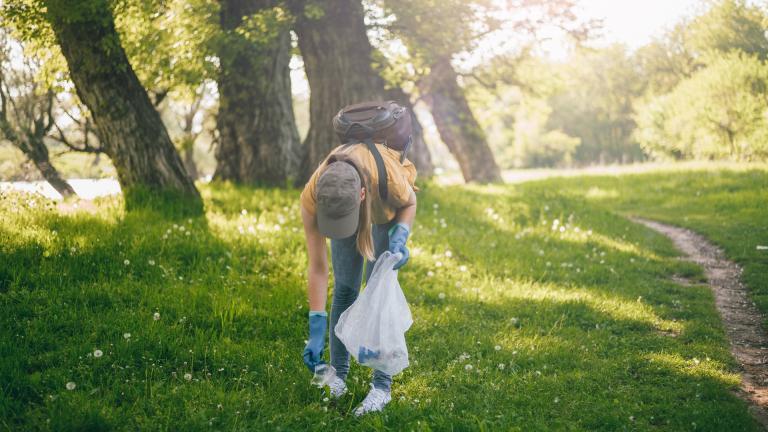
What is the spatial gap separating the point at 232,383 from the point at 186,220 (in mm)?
3949

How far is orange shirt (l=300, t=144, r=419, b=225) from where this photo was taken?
343 centimetres

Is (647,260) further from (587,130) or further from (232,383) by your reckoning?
(587,130)

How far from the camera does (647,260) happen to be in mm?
8188

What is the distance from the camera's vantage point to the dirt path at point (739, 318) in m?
4.26

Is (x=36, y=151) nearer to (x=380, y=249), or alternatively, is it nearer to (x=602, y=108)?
(x=380, y=249)

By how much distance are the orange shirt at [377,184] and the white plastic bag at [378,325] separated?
1.06ft

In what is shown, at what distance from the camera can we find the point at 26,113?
46.9 feet

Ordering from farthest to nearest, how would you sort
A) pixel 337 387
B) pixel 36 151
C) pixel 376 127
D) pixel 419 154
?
pixel 419 154
pixel 36 151
pixel 337 387
pixel 376 127

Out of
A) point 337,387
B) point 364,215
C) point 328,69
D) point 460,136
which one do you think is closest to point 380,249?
point 364,215

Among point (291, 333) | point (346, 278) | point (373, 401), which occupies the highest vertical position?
point (346, 278)

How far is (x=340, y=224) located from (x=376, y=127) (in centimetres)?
73

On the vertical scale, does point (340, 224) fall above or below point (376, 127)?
below

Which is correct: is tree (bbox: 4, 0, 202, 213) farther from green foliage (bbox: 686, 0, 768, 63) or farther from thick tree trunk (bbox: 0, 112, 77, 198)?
green foliage (bbox: 686, 0, 768, 63)

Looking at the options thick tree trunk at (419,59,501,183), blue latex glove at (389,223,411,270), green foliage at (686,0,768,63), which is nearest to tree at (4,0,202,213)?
blue latex glove at (389,223,411,270)
